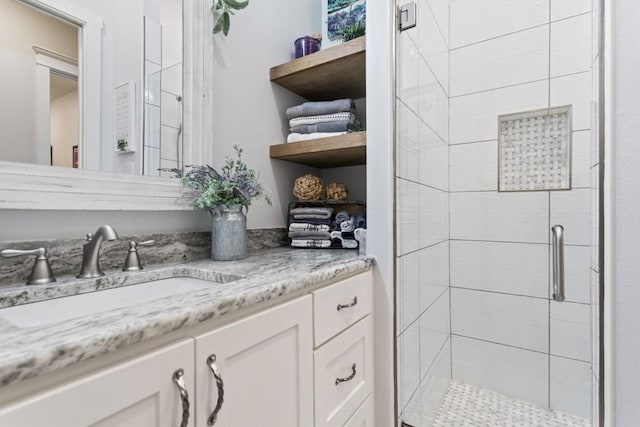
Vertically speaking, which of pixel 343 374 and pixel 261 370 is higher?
pixel 261 370

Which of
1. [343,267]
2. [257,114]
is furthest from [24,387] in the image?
[257,114]

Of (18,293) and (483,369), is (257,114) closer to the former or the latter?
(18,293)

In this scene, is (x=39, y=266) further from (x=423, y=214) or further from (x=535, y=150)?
(x=535, y=150)

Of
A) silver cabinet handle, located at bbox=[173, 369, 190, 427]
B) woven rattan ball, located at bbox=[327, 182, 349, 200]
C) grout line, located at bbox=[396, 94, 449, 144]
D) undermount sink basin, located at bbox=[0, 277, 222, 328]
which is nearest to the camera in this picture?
silver cabinet handle, located at bbox=[173, 369, 190, 427]

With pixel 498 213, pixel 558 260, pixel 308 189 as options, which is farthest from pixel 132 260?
pixel 498 213

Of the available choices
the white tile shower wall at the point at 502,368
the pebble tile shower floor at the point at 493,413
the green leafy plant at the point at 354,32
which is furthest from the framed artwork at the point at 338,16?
the pebble tile shower floor at the point at 493,413

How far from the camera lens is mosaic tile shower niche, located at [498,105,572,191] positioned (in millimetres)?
1496

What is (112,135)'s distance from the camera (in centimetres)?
92

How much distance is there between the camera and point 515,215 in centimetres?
160

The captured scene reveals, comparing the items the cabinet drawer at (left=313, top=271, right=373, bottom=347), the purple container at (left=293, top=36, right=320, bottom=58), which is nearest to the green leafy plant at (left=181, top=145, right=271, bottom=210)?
the cabinet drawer at (left=313, top=271, right=373, bottom=347)

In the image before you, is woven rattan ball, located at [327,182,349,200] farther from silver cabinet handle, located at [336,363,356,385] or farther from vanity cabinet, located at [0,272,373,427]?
silver cabinet handle, located at [336,363,356,385]

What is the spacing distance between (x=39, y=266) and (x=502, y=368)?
6.43ft

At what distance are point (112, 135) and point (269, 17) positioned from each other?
36.8 inches

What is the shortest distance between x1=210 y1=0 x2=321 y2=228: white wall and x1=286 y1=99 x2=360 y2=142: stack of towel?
0.12 meters
